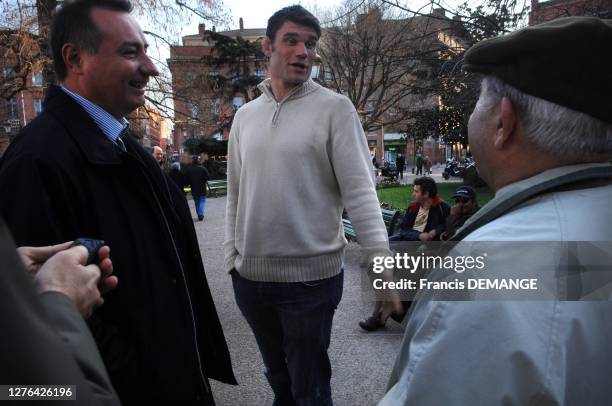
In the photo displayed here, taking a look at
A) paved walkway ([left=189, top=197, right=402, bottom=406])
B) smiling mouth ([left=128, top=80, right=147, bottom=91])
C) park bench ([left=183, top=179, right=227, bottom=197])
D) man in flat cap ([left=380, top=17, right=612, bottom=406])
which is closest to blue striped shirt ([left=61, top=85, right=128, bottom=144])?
smiling mouth ([left=128, top=80, right=147, bottom=91])

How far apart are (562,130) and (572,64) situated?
14cm

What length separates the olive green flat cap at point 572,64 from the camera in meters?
0.99

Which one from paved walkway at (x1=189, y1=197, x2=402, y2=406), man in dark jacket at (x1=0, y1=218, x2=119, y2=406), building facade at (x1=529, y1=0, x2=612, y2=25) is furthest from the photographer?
building facade at (x1=529, y1=0, x2=612, y2=25)

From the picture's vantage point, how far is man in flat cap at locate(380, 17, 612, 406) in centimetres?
86

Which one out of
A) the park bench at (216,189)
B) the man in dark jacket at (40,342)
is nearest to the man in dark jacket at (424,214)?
the man in dark jacket at (40,342)

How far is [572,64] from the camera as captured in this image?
100 cm

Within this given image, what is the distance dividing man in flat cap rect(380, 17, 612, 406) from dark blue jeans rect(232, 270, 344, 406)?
1123 mm

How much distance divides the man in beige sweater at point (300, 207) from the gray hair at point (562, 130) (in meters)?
1.21

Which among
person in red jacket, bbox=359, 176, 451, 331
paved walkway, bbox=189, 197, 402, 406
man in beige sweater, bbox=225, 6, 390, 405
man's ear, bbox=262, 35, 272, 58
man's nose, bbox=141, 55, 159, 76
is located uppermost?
man's ear, bbox=262, 35, 272, 58

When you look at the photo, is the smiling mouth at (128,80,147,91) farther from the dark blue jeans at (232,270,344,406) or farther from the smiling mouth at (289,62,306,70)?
the dark blue jeans at (232,270,344,406)

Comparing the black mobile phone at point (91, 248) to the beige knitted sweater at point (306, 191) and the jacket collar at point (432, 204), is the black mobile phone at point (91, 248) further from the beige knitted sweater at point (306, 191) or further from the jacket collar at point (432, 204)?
the jacket collar at point (432, 204)

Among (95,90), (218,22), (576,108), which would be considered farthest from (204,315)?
(218,22)

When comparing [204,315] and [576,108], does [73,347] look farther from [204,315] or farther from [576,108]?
[204,315]

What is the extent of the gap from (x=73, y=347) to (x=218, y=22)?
10361 mm
